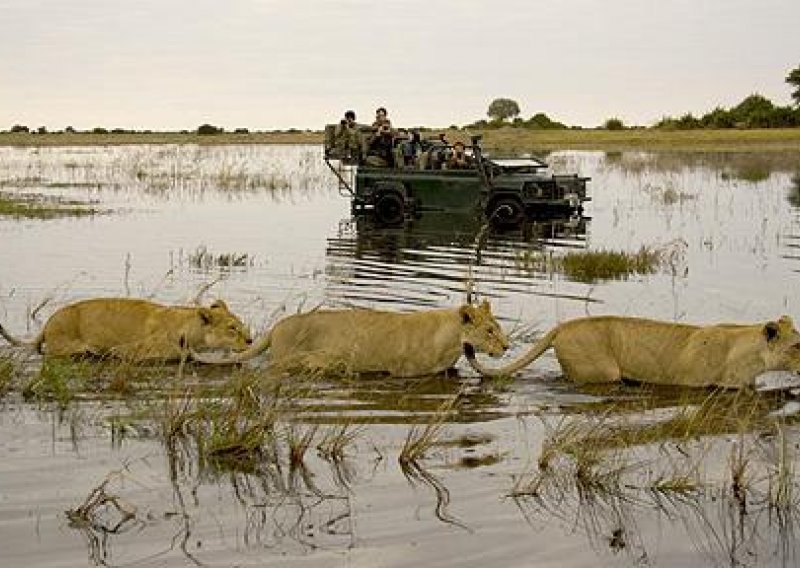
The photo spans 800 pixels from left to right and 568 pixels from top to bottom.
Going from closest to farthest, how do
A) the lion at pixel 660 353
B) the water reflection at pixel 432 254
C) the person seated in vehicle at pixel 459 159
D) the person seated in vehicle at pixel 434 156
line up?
the lion at pixel 660 353 → the water reflection at pixel 432 254 → the person seated in vehicle at pixel 459 159 → the person seated in vehicle at pixel 434 156

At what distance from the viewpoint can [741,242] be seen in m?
22.6

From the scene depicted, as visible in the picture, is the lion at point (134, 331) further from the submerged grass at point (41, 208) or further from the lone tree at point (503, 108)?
the lone tree at point (503, 108)

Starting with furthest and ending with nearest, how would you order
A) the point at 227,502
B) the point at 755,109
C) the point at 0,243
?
the point at 755,109 → the point at 0,243 → the point at 227,502

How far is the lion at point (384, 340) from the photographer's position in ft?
36.2

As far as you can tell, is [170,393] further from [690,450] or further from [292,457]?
[690,450]

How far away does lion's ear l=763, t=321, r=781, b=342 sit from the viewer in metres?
10.4

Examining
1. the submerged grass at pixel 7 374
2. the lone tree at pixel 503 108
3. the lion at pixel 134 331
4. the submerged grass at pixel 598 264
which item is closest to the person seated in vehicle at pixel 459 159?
the submerged grass at pixel 598 264

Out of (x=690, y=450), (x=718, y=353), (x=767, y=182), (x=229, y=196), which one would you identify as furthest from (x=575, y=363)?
(x=767, y=182)

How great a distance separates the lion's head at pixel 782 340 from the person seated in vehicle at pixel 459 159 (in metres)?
17.9

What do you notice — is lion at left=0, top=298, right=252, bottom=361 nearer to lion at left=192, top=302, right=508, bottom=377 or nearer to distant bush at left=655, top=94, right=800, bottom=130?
lion at left=192, top=302, right=508, bottom=377

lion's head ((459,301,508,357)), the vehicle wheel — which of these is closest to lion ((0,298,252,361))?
lion's head ((459,301,508,357))

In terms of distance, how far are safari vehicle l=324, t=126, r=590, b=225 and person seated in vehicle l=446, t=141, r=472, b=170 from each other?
0.14 meters

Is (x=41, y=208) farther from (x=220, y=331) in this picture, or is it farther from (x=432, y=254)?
(x=220, y=331)

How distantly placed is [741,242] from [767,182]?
54.8ft
